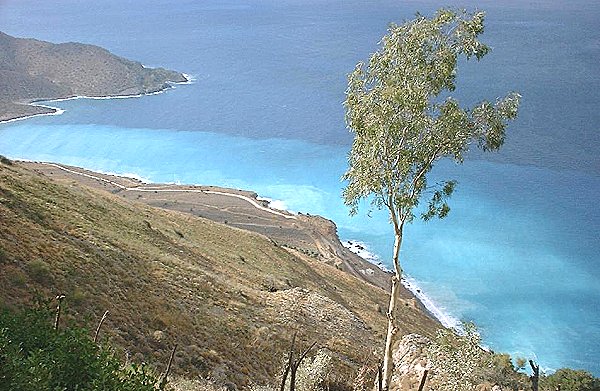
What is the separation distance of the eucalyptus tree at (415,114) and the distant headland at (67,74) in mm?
158341

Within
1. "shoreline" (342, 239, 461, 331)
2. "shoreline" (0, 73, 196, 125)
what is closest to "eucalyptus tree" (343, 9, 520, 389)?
"shoreline" (342, 239, 461, 331)

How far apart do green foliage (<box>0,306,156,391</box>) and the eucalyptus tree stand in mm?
9132

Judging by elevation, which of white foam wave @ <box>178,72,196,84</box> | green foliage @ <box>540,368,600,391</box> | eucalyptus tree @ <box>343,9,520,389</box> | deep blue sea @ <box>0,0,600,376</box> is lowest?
green foliage @ <box>540,368,600,391</box>

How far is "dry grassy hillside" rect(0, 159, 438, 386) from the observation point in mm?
16734

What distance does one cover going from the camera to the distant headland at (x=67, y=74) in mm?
167125

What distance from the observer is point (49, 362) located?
7.23 meters

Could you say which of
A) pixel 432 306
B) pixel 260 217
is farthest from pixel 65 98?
pixel 432 306

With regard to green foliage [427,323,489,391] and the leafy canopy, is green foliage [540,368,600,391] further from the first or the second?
the leafy canopy

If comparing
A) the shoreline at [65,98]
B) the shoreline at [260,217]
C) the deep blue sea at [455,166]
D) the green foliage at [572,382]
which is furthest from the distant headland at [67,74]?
the green foliage at [572,382]

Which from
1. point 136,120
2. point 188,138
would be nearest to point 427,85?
point 188,138

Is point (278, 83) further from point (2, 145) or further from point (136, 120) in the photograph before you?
point (2, 145)

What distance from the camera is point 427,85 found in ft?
50.4

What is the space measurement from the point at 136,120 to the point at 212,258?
124125mm

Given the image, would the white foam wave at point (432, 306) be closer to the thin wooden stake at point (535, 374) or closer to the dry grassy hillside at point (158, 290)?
the dry grassy hillside at point (158, 290)
